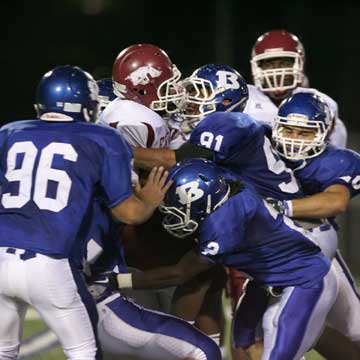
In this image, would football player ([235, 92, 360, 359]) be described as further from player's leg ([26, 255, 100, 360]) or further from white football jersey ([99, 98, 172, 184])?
player's leg ([26, 255, 100, 360])

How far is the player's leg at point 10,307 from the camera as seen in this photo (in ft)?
14.8

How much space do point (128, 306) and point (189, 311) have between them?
2.26 ft

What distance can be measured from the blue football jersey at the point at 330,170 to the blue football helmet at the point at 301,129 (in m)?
0.04

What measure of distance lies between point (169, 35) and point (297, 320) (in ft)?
23.2

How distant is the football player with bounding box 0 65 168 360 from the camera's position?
4.51 meters

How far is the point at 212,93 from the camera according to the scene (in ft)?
17.8

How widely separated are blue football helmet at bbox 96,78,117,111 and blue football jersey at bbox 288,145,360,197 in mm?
1098

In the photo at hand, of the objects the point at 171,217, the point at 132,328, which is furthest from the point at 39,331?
the point at 171,217

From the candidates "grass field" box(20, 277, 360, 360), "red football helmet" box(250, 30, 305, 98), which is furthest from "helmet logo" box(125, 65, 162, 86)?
"grass field" box(20, 277, 360, 360)

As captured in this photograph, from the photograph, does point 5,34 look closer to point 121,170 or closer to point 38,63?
point 38,63

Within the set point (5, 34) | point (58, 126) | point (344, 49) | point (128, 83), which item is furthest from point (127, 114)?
point (5, 34)

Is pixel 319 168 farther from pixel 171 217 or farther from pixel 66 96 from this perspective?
pixel 66 96

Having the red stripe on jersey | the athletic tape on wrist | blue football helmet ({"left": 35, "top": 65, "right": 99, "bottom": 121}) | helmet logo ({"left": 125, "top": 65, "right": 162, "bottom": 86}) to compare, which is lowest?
the athletic tape on wrist

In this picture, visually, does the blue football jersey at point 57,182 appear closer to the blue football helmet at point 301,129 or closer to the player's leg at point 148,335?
the player's leg at point 148,335
